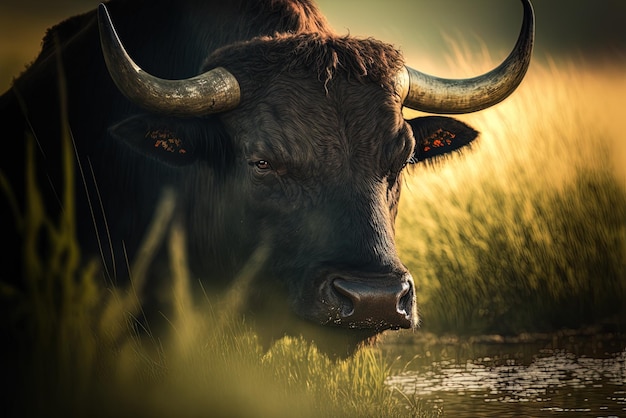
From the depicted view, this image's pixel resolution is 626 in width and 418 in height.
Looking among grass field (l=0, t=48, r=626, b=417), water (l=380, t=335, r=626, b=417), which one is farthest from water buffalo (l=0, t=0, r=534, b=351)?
water (l=380, t=335, r=626, b=417)

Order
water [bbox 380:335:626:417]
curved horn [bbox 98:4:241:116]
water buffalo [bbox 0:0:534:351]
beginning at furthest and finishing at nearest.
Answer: water [bbox 380:335:626:417] < water buffalo [bbox 0:0:534:351] < curved horn [bbox 98:4:241:116]

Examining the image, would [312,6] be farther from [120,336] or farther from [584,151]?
[584,151]

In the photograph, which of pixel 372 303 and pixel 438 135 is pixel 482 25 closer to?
pixel 438 135

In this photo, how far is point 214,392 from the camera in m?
5.67

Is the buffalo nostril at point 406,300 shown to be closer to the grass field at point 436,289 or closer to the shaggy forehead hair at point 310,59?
the grass field at point 436,289

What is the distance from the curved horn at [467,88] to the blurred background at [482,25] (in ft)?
8.53

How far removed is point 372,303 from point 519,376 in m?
2.43

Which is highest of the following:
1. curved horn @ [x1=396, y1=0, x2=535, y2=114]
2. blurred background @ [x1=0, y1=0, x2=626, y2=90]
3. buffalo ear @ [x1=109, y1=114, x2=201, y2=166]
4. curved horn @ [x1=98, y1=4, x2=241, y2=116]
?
blurred background @ [x1=0, y1=0, x2=626, y2=90]

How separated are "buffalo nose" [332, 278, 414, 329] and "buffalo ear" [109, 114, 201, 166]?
4.00 ft

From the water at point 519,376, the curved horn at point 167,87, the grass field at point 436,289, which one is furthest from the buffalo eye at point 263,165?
the water at point 519,376

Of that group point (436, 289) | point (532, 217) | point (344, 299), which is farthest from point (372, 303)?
point (532, 217)

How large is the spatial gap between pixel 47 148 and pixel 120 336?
134cm

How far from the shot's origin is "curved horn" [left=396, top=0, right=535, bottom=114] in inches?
257

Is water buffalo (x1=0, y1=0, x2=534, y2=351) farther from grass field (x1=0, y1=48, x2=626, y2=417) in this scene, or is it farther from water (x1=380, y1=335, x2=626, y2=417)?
water (x1=380, y1=335, x2=626, y2=417)
